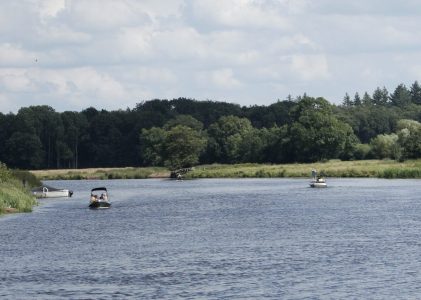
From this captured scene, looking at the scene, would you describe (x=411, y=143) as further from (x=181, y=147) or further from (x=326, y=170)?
(x=181, y=147)

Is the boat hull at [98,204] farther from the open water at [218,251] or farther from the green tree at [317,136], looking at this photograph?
the green tree at [317,136]

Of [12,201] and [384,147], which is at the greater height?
[384,147]

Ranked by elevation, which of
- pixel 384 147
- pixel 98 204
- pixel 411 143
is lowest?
pixel 98 204

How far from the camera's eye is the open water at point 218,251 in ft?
142

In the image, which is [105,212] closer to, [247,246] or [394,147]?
[247,246]

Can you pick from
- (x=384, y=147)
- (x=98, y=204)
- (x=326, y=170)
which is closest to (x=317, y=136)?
(x=384, y=147)

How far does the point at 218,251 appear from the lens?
5641 centimetres

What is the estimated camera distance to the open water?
43188 millimetres

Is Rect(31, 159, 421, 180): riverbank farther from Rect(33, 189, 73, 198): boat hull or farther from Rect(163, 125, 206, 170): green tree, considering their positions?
Rect(33, 189, 73, 198): boat hull

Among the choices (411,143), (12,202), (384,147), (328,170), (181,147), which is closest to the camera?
(12,202)

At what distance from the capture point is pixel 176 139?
198500 mm

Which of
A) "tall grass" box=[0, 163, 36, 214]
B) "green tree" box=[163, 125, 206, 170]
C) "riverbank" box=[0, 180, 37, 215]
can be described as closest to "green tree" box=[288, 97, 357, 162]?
"green tree" box=[163, 125, 206, 170]

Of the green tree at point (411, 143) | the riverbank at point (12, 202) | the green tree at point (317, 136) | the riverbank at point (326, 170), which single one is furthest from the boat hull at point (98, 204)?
the green tree at point (317, 136)

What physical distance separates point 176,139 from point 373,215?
120241 mm
